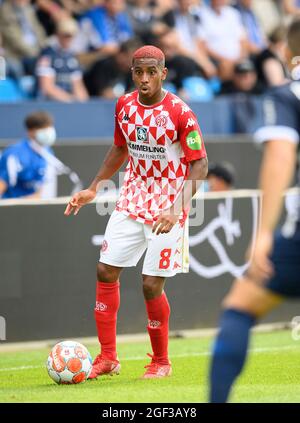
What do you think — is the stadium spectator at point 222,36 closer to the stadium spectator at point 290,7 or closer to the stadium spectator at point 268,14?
the stadium spectator at point 268,14

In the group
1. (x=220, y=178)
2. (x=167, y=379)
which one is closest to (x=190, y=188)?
(x=167, y=379)

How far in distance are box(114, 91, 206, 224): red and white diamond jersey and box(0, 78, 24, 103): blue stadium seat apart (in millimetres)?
5980

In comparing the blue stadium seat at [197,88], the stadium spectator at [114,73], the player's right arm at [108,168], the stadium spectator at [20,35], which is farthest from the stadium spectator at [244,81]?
the player's right arm at [108,168]

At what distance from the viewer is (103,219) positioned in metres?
11.5

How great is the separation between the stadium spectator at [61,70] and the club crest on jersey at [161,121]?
627 cm

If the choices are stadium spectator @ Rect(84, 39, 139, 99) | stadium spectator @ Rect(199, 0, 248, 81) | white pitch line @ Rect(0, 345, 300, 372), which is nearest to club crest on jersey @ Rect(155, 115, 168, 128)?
white pitch line @ Rect(0, 345, 300, 372)

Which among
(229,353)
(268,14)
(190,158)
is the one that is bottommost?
(229,353)

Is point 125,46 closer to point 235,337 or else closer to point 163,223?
point 163,223

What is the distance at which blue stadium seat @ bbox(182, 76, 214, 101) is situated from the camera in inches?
622

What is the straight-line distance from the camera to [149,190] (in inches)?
339

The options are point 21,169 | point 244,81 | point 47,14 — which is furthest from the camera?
point 244,81

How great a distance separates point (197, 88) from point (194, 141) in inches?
309
